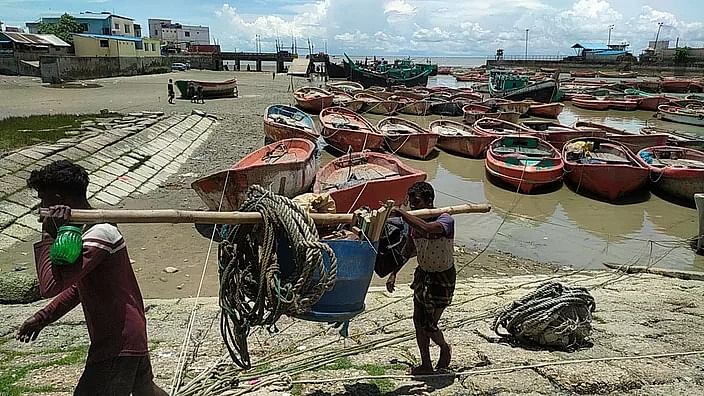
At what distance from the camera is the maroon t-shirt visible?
243 centimetres

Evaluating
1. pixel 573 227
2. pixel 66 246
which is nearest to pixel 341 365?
pixel 66 246

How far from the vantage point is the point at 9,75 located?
1553 inches

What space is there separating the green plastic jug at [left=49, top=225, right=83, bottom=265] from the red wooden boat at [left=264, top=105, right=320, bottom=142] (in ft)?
47.2

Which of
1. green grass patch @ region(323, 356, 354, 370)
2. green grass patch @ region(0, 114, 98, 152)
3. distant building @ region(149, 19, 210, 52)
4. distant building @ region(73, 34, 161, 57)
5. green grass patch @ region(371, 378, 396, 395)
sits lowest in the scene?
green grass patch @ region(323, 356, 354, 370)

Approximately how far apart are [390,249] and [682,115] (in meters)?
29.2

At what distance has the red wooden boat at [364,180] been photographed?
9891 mm

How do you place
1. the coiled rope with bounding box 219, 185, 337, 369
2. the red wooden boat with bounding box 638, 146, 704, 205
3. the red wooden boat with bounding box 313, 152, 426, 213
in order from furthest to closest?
1. the red wooden boat with bounding box 638, 146, 704, 205
2. the red wooden boat with bounding box 313, 152, 426, 213
3. the coiled rope with bounding box 219, 185, 337, 369

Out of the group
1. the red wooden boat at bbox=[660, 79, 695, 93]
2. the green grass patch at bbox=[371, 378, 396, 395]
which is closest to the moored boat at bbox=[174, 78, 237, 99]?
the green grass patch at bbox=[371, 378, 396, 395]

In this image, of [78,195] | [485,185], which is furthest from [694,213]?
[78,195]

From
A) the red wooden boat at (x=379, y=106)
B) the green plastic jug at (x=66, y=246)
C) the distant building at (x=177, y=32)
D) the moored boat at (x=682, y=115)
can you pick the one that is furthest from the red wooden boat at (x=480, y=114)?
the distant building at (x=177, y=32)

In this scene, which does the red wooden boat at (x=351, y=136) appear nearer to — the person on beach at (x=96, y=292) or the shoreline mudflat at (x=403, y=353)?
the shoreline mudflat at (x=403, y=353)

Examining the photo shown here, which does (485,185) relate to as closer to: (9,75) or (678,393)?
(678,393)

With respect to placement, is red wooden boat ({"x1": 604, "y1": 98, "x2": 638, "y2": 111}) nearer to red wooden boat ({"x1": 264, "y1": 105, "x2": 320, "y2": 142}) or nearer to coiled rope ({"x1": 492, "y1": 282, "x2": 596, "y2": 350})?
red wooden boat ({"x1": 264, "y1": 105, "x2": 320, "y2": 142})

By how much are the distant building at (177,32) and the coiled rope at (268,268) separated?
374 feet
